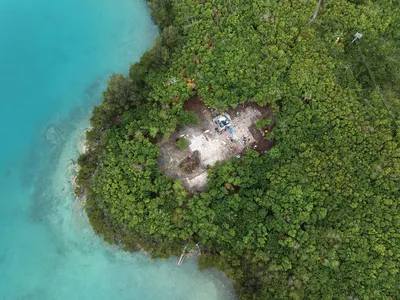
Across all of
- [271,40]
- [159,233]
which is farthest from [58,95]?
[271,40]

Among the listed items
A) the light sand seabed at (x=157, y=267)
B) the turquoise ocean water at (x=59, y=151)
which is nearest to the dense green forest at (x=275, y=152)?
the light sand seabed at (x=157, y=267)

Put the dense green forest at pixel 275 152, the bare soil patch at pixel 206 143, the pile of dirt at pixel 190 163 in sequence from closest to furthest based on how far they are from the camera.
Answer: the dense green forest at pixel 275 152, the pile of dirt at pixel 190 163, the bare soil patch at pixel 206 143

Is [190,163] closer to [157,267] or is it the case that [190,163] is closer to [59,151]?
[157,267]

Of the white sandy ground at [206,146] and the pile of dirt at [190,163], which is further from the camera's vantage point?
the white sandy ground at [206,146]

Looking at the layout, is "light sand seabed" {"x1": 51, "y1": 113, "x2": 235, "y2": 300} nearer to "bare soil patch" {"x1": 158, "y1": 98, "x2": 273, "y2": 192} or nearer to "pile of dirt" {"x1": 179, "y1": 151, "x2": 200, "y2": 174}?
"bare soil patch" {"x1": 158, "y1": 98, "x2": 273, "y2": 192}

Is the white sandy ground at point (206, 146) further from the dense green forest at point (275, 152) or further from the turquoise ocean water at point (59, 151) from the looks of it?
the turquoise ocean water at point (59, 151)

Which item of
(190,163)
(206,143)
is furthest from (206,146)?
(190,163)
